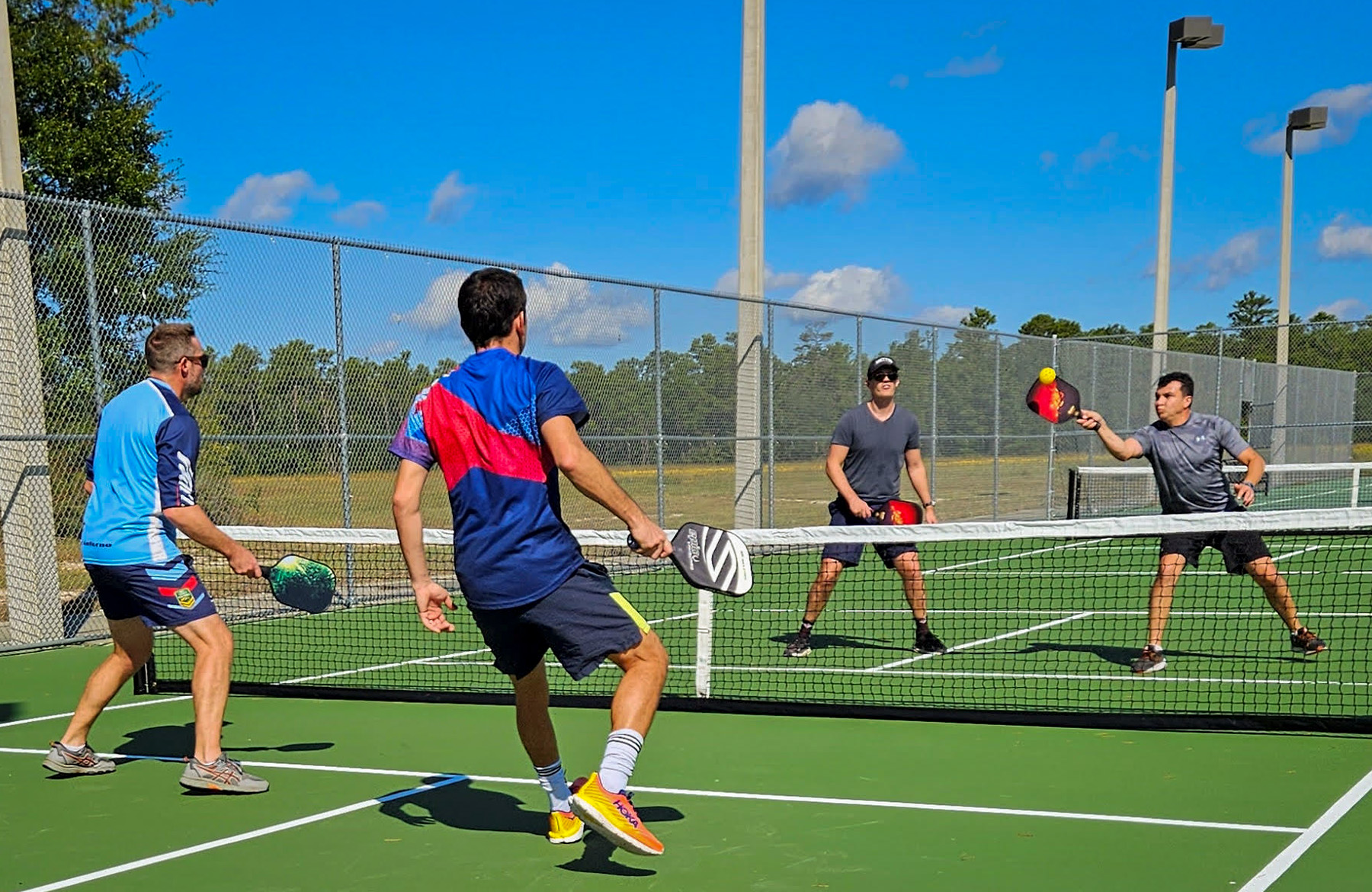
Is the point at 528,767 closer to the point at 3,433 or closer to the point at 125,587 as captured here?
the point at 125,587

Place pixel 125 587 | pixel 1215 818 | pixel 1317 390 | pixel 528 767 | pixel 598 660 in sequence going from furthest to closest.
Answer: pixel 1317 390, pixel 528 767, pixel 125 587, pixel 1215 818, pixel 598 660

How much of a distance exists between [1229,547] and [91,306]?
7722 mm

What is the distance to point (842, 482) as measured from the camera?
32.6 feet

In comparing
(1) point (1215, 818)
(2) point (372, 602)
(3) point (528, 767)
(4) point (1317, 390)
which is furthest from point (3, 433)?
(4) point (1317, 390)

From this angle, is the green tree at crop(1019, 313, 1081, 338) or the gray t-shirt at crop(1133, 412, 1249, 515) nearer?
the gray t-shirt at crop(1133, 412, 1249, 515)

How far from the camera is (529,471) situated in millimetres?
4848

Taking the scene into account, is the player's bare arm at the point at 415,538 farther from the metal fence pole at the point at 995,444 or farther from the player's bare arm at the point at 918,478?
the metal fence pole at the point at 995,444

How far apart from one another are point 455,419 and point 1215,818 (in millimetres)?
3190

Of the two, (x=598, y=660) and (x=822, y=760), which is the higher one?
(x=598, y=660)

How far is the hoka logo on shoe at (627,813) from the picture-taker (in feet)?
15.2

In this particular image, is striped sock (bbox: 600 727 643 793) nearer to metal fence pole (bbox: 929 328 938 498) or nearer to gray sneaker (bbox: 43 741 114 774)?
gray sneaker (bbox: 43 741 114 774)

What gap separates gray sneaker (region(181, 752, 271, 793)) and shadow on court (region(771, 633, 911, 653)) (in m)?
4.98

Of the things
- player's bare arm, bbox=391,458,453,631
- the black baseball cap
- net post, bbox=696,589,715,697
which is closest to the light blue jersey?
player's bare arm, bbox=391,458,453,631

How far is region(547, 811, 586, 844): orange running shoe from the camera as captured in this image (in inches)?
209
